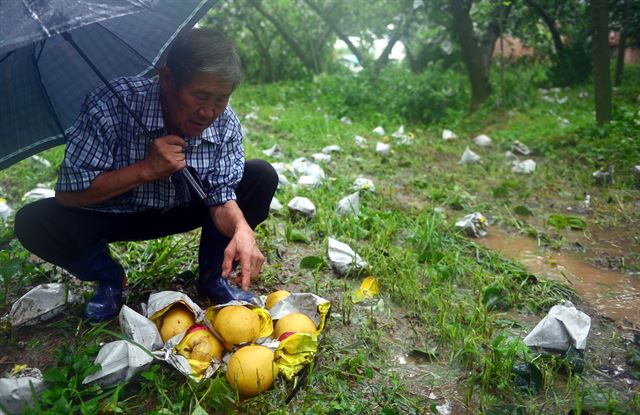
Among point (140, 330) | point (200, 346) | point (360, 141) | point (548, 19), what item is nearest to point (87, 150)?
point (140, 330)

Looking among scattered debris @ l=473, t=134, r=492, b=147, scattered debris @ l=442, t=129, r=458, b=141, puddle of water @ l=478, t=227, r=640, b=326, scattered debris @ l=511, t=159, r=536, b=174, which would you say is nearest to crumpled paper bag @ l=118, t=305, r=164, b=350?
puddle of water @ l=478, t=227, r=640, b=326

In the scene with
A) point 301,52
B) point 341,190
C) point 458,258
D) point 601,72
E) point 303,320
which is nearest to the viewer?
point 303,320

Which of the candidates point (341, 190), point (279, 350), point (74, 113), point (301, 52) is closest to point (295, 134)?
point (341, 190)

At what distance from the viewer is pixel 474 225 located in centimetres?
326

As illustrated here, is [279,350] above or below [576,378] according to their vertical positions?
above

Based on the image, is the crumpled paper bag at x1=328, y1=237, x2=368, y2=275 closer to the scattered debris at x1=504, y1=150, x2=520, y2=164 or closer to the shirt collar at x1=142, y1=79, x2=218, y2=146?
the shirt collar at x1=142, y1=79, x2=218, y2=146

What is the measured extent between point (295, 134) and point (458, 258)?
3.50 meters

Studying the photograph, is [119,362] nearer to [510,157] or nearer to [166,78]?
[166,78]

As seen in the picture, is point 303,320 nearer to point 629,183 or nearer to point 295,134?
point 629,183

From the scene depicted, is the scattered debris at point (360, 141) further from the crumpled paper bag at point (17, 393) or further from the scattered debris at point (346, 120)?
the crumpled paper bag at point (17, 393)

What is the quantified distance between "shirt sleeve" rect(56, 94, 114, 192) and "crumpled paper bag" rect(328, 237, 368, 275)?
45.2 inches

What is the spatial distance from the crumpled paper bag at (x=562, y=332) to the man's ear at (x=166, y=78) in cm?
156

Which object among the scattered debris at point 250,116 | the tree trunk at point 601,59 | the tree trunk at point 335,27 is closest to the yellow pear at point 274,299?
the tree trunk at point 601,59

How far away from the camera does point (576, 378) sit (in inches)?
69.4
